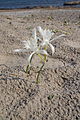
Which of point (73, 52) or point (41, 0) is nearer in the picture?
point (73, 52)

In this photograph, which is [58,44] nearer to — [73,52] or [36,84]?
[73,52]

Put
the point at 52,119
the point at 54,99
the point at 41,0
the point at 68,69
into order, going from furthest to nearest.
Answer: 1. the point at 41,0
2. the point at 68,69
3. the point at 54,99
4. the point at 52,119

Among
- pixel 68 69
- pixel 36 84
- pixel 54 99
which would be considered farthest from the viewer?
pixel 68 69

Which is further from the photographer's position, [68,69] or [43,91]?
[68,69]

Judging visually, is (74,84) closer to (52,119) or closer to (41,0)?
(52,119)

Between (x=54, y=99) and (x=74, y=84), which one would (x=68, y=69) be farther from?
(x=54, y=99)

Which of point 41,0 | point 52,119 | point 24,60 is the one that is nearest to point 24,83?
point 52,119

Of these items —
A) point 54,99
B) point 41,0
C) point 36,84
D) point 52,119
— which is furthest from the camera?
point 41,0

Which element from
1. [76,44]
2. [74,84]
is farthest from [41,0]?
[74,84]

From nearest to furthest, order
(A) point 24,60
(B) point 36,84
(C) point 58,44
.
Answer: (B) point 36,84
(A) point 24,60
(C) point 58,44
